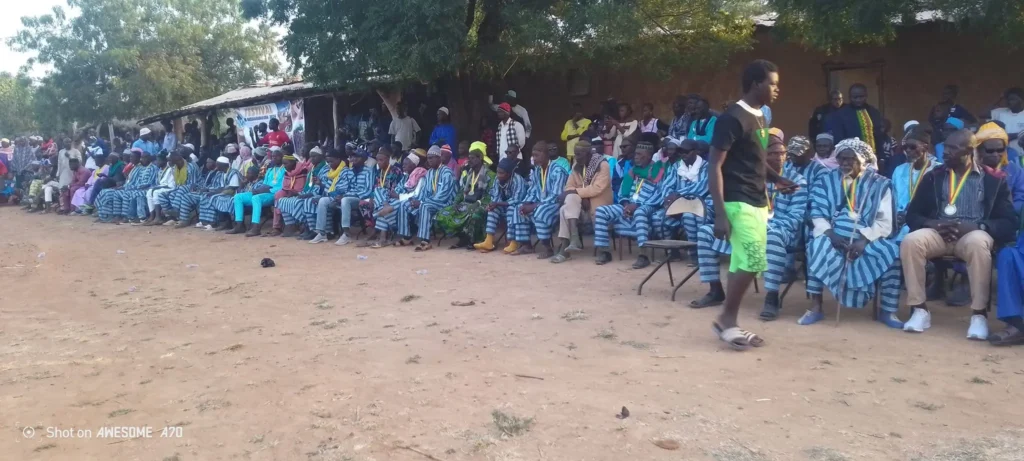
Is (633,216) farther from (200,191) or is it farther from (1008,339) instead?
(200,191)

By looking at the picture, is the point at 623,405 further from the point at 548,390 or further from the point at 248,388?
the point at 248,388

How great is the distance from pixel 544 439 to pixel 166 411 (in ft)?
7.00

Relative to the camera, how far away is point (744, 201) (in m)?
5.18

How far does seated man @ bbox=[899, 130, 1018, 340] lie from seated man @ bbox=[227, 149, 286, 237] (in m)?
9.76

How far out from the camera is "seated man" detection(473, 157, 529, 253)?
10273 millimetres

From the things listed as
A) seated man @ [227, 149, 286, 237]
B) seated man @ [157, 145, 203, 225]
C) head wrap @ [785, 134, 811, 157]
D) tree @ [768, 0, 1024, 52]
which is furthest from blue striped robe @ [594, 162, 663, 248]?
seated man @ [157, 145, 203, 225]

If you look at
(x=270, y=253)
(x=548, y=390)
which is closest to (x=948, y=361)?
(x=548, y=390)

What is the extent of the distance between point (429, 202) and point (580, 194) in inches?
92.8

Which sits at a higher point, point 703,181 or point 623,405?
point 703,181

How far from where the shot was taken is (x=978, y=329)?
548 cm

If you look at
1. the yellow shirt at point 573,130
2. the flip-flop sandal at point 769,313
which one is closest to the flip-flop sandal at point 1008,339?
the flip-flop sandal at point 769,313

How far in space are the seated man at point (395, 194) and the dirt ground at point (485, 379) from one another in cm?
303

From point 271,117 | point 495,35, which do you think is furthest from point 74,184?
point 495,35

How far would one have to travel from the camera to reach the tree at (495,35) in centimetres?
1084
